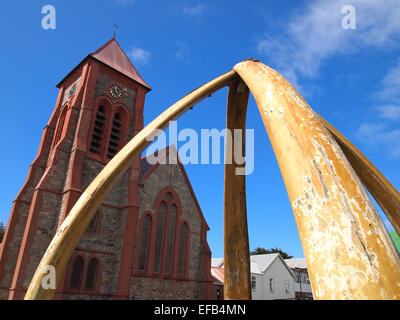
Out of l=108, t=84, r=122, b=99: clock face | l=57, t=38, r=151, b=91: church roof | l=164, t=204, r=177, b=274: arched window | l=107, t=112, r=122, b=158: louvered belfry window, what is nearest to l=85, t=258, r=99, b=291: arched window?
l=164, t=204, r=177, b=274: arched window

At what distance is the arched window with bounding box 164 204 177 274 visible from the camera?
18619 mm

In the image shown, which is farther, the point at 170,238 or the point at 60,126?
the point at 60,126

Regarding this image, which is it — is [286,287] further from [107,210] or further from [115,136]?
[115,136]

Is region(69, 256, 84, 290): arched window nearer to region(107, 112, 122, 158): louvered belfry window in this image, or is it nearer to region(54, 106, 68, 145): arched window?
region(107, 112, 122, 158): louvered belfry window

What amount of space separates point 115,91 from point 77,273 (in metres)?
12.6

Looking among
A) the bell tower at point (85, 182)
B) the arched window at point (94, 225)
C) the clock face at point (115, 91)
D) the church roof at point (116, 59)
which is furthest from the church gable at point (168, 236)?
the church roof at point (116, 59)

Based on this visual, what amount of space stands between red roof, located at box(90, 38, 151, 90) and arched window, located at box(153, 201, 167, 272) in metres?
9.91

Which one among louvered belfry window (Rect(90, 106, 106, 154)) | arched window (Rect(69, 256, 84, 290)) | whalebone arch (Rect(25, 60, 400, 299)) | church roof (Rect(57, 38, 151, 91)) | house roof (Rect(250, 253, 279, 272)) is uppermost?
church roof (Rect(57, 38, 151, 91))

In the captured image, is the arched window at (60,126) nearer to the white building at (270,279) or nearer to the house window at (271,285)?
the white building at (270,279)

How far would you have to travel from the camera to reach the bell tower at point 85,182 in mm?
14492

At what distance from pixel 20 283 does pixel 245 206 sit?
13854mm

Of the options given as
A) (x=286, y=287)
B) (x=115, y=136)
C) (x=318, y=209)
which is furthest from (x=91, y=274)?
(x=286, y=287)

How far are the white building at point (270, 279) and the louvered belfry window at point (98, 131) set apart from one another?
22.7 m

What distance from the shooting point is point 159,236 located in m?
18.7
